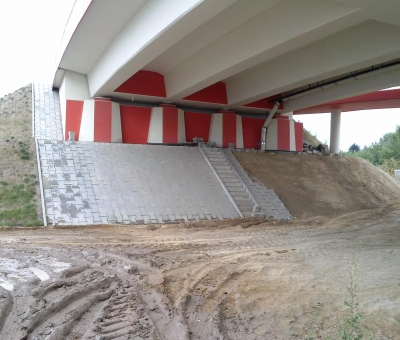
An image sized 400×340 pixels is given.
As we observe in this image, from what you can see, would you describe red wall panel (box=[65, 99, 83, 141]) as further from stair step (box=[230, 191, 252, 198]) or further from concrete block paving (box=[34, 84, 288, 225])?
stair step (box=[230, 191, 252, 198])

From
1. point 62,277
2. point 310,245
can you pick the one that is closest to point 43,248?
point 62,277

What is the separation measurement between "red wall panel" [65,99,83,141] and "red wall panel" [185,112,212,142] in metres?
6.43

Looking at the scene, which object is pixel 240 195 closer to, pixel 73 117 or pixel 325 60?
pixel 325 60

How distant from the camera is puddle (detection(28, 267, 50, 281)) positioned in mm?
6158

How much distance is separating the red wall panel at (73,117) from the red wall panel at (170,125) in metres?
4.60

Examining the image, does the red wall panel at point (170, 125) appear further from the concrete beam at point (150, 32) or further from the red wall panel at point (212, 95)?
the concrete beam at point (150, 32)

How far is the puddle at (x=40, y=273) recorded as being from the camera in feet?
20.2

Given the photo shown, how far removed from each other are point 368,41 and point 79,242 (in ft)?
38.8

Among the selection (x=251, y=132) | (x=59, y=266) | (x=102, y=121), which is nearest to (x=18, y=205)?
(x=59, y=266)

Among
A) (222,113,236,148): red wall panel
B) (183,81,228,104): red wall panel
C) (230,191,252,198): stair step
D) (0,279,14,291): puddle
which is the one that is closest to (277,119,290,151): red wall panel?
(222,113,236,148): red wall panel

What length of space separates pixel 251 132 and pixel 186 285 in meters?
19.3

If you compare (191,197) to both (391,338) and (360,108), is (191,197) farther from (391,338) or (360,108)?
(360,108)

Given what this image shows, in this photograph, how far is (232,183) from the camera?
18016 millimetres

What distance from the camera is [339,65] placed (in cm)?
1473
